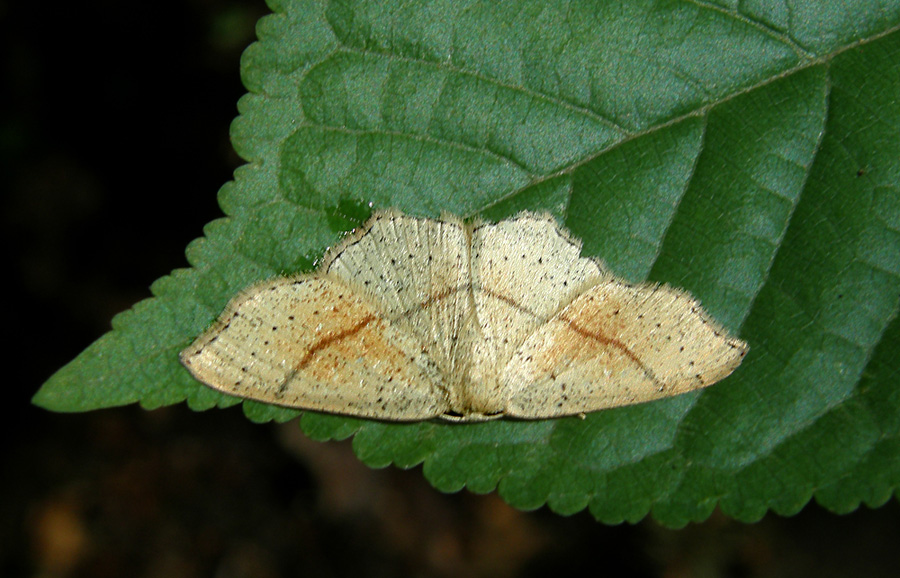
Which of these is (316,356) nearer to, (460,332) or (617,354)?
(460,332)

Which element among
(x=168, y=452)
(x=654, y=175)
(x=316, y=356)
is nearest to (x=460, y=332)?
(x=316, y=356)

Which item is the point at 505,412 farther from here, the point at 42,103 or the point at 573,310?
the point at 42,103

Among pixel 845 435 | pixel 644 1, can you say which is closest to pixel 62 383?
pixel 644 1

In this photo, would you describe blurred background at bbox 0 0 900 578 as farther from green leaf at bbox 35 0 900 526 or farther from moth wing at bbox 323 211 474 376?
green leaf at bbox 35 0 900 526

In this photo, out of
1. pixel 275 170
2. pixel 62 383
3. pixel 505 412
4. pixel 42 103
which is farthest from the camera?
pixel 42 103

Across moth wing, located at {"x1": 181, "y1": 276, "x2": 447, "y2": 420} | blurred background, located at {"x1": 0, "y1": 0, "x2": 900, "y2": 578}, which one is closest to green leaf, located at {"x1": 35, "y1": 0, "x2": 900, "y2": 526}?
moth wing, located at {"x1": 181, "y1": 276, "x2": 447, "y2": 420}

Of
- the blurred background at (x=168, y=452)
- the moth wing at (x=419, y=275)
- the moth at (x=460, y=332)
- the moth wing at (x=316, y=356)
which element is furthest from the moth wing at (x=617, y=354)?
the blurred background at (x=168, y=452)

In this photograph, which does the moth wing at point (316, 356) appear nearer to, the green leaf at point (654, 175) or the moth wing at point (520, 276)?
the green leaf at point (654, 175)
